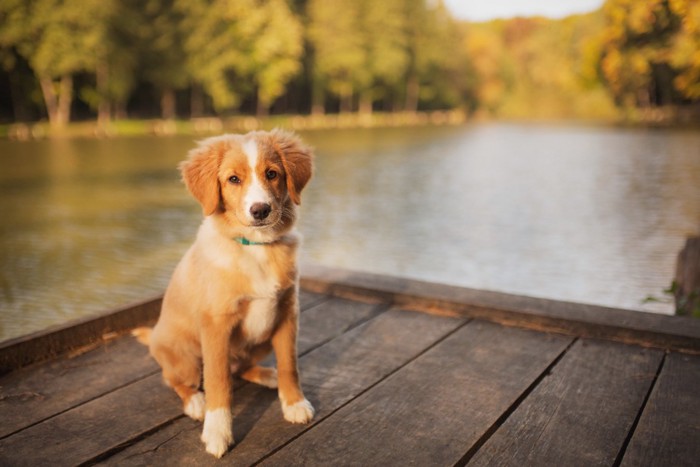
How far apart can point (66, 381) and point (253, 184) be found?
4.50 feet

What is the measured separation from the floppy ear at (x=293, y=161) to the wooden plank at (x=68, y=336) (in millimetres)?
1474

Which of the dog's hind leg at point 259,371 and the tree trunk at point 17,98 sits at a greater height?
the tree trunk at point 17,98

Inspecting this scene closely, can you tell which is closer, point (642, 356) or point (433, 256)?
point (642, 356)

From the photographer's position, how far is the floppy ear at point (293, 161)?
261 cm

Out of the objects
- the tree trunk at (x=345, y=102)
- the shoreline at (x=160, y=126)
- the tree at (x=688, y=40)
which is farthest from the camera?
the tree trunk at (x=345, y=102)

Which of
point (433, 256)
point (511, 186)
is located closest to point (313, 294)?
point (433, 256)

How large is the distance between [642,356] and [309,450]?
1.83 m

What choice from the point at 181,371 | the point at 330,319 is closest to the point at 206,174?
the point at 181,371

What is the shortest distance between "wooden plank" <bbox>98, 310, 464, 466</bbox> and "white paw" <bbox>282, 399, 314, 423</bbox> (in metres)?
0.03

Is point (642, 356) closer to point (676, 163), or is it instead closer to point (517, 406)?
point (517, 406)

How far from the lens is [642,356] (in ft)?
10.3

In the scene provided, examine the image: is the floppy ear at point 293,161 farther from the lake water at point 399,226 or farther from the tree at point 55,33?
the tree at point 55,33

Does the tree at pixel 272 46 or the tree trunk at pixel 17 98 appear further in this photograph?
the tree at pixel 272 46

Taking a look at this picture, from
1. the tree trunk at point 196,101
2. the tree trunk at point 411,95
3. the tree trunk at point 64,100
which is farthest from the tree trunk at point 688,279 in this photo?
the tree trunk at point 411,95
